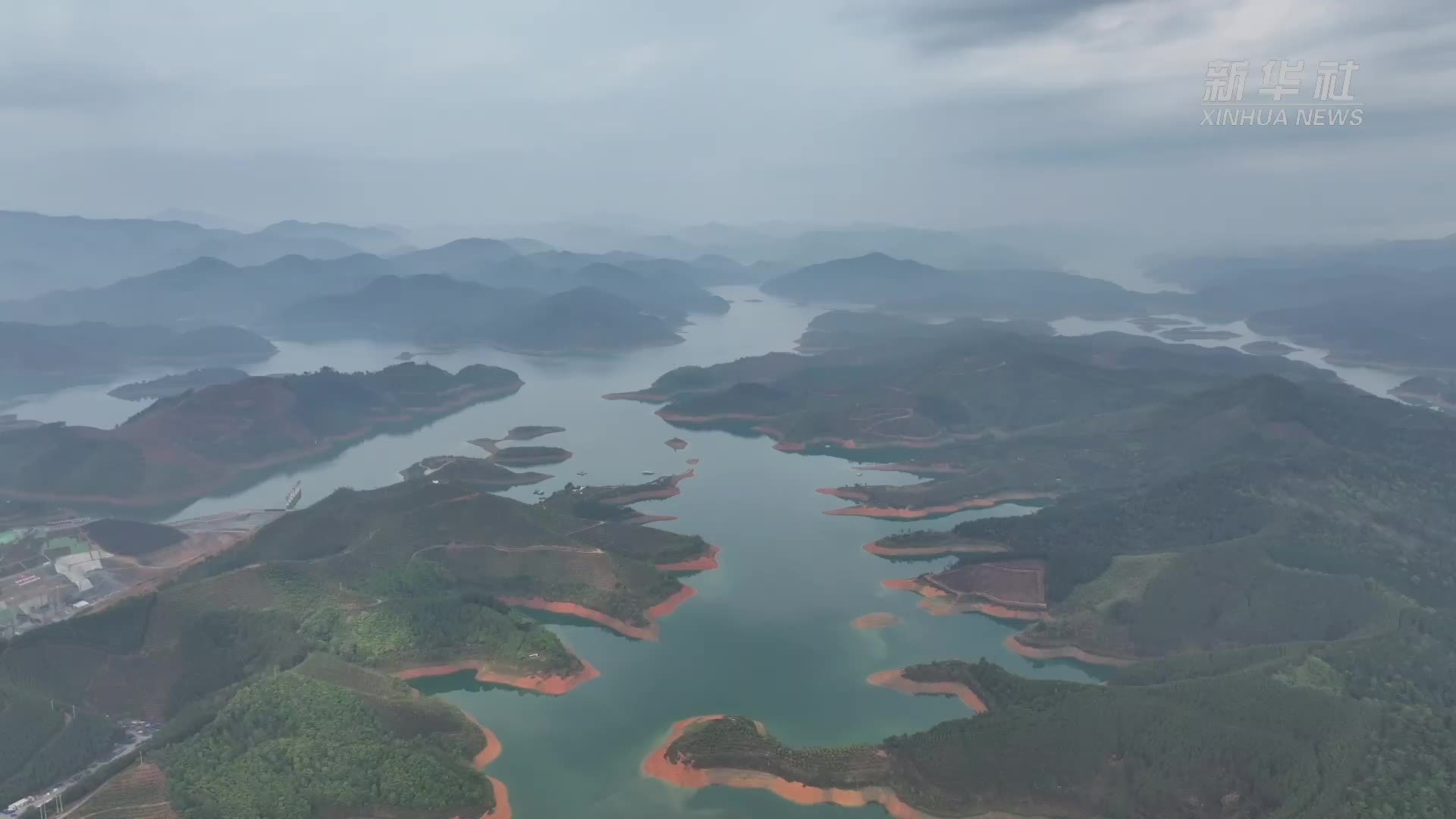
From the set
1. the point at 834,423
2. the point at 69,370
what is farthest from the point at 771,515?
the point at 69,370

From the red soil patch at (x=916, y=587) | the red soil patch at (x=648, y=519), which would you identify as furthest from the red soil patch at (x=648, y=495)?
the red soil patch at (x=916, y=587)

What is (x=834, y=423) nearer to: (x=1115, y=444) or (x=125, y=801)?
(x=1115, y=444)

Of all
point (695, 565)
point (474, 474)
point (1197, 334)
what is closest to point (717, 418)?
point (474, 474)

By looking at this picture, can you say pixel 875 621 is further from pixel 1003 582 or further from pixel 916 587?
pixel 1003 582

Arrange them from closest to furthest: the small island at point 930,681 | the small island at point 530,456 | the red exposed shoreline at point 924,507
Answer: the small island at point 930,681, the red exposed shoreline at point 924,507, the small island at point 530,456

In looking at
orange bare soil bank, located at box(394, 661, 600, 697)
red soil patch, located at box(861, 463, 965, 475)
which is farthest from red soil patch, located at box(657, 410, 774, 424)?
orange bare soil bank, located at box(394, 661, 600, 697)

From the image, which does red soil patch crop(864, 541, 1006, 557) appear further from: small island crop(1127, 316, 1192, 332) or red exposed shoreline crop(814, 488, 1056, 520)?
small island crop(1127, 316, 1192, 332)

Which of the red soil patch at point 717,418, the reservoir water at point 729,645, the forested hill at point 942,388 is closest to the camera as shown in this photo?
the reservoir water at point 729,645

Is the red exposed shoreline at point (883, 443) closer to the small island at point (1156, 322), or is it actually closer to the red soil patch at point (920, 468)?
the red soil patch at point (920, 468)
